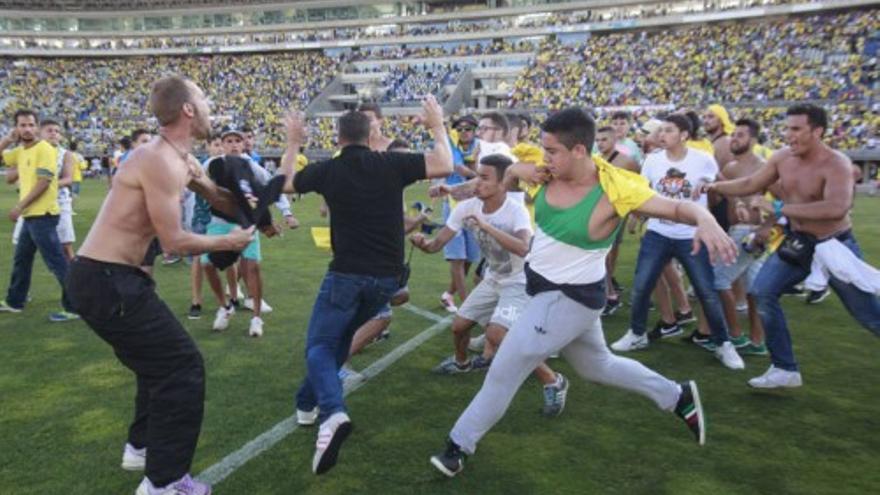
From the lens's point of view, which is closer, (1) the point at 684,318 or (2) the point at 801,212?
(2) the point at 801,212

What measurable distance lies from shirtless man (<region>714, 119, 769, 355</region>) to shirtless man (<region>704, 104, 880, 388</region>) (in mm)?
1026

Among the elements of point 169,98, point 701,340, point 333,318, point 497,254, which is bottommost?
point 701,340

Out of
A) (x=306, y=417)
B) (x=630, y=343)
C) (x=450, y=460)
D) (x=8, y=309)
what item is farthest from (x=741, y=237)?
(x=8, y=309)

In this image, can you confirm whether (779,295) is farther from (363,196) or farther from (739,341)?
(363,196)

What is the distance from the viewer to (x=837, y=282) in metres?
4.71

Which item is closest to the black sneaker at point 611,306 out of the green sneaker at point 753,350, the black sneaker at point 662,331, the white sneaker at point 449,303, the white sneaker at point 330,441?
the black sneaker at point 662,331

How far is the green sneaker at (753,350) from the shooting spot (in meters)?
6.29

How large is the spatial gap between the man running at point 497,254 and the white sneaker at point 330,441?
5.02 feet

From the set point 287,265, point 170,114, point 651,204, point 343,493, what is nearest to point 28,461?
point 343,493

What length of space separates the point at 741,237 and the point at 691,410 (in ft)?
10.3

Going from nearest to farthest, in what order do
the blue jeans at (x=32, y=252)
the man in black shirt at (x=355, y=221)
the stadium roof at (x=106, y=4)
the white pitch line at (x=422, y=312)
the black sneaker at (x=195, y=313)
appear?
the man in black shirt at (x=355, y=221), the blue jeans at (x=32, y=252), the black sneaker at (x=195, y=313), the white pitch line at (x=422, y=312), the stadium roof at (x=106, y=4)

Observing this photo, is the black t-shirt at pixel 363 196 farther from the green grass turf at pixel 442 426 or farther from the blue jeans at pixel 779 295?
the blue jeans at pixel 779 295

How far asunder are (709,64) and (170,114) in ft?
133

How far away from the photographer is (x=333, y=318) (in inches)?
159
